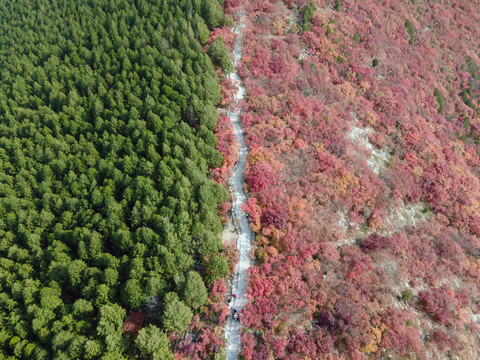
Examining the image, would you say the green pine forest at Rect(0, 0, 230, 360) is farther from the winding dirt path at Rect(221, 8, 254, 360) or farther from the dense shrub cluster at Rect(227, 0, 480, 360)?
the dense shrub cluster at Rect(227, 0, 480, 360)

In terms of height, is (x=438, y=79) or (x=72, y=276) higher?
(x=438, y=79)

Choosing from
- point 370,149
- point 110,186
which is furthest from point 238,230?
point 370,149

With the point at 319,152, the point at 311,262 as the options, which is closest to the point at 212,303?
the point at 311,262

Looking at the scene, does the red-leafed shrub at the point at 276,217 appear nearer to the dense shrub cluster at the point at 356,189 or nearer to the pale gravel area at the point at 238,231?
the dense shrub cluster at the point at 356,189

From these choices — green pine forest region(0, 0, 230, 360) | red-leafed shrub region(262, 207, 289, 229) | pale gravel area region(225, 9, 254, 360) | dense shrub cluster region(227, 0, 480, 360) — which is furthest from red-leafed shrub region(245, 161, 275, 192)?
green pine forest region(0, 0, 230, 360)

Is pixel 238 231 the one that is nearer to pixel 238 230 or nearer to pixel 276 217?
pixel 238 230

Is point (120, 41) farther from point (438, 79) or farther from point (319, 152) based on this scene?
point (438, 79)

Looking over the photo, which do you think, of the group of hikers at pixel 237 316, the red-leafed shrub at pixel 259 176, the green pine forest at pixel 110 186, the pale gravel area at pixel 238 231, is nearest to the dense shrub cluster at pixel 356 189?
the red-leafed shrub at pixel 259 176
